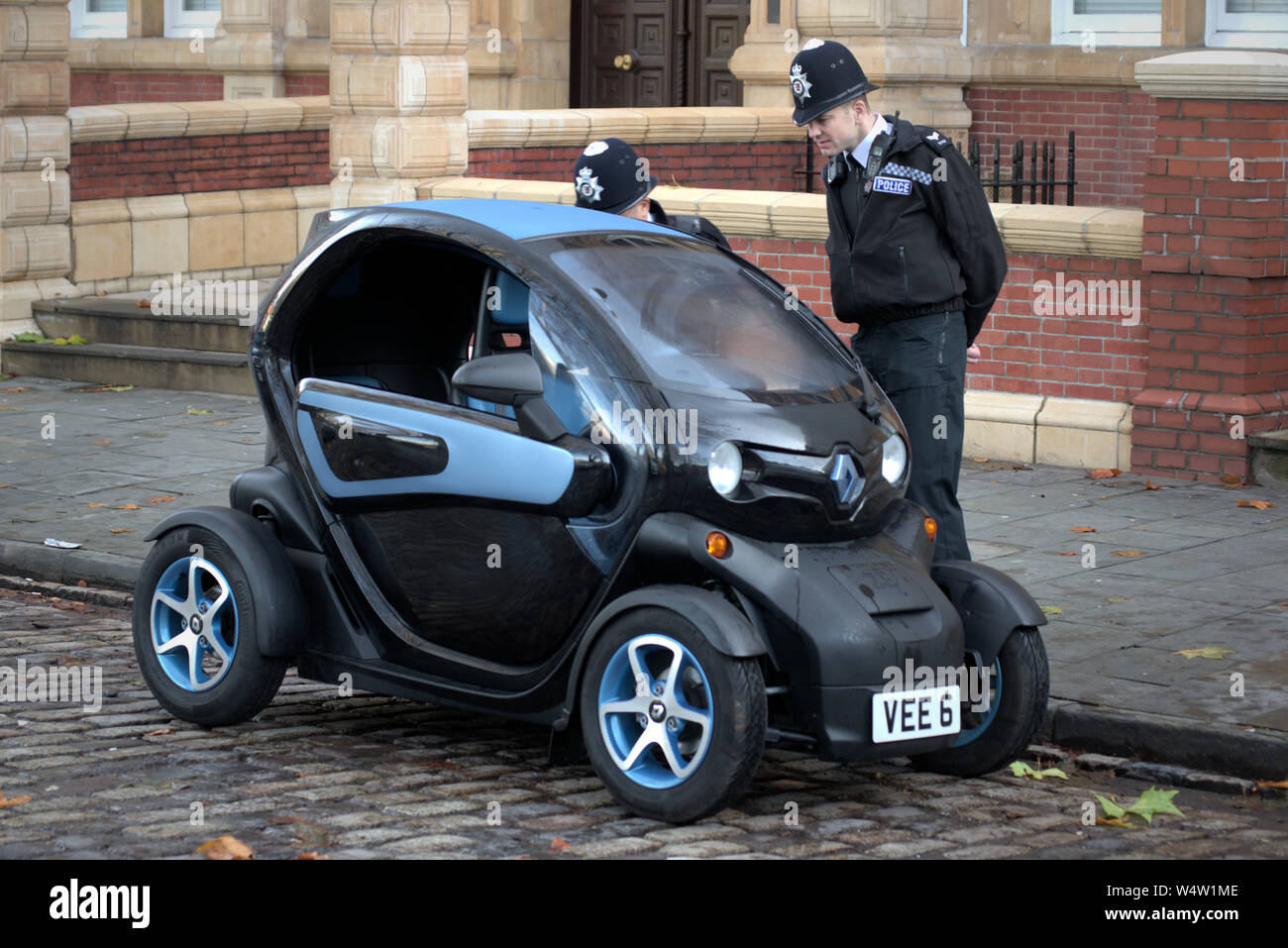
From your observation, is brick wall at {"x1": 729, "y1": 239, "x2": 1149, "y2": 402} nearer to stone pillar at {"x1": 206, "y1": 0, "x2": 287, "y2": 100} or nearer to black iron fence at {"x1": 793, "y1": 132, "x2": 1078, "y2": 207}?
black iron fence at {"x1": 793, "y1": 132, "x2": 1078, "y2": 207}

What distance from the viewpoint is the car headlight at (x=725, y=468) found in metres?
5.71

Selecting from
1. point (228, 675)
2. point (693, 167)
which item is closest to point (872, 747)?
point (228, 675)

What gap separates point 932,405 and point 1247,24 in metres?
11.0

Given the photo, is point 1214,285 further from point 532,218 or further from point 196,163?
point 196,163

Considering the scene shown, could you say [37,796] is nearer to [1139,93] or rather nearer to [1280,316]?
[1280,316]

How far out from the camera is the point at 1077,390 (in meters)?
11.4

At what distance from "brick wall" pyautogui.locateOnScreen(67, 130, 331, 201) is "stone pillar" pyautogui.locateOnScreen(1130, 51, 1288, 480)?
8318 millimetres

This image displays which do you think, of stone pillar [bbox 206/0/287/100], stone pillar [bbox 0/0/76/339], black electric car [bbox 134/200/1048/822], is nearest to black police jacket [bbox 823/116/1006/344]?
black electric car [bbox 134/200/1048/822]

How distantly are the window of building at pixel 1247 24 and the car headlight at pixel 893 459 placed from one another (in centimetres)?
1151

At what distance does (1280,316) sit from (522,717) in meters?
6.14

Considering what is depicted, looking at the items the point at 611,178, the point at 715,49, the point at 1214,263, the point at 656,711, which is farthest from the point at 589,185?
the point at 715,49

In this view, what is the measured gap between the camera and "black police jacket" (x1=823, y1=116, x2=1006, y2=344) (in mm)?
6930

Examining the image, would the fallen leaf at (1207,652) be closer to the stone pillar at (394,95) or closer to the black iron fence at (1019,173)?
the black iron fence at (1019,173)

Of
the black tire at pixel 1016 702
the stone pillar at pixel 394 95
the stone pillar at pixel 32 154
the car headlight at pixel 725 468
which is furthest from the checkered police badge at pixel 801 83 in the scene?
the stone pillar at pixel 32 154
